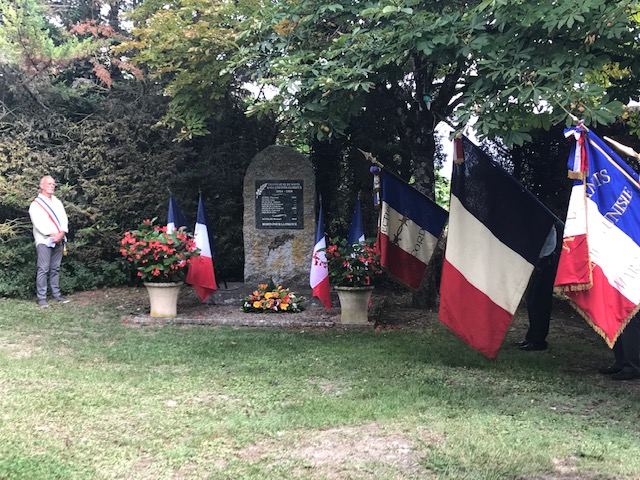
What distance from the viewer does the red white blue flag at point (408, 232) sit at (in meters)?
6.69

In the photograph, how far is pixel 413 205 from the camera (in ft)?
22.2

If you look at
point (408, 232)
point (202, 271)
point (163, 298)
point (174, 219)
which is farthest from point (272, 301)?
point (408, 232)

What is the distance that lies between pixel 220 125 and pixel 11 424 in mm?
7875

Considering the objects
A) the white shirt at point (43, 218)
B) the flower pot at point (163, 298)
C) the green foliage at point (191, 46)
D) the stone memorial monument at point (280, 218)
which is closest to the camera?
the green foliage at point (191, 46)

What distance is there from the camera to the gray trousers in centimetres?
833

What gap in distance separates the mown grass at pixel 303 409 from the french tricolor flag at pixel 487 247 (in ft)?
1.60

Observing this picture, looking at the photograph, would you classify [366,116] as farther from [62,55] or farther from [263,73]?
[62,55]

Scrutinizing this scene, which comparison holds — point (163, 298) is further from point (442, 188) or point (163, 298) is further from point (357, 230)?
point (442, 188)

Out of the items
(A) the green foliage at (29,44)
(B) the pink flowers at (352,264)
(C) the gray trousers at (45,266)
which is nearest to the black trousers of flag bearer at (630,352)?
(B) the pink flowers at (352,264)

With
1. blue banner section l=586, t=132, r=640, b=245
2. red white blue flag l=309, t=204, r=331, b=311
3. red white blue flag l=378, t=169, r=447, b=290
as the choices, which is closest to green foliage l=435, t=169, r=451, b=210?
red white blue flag l=309, t=204, r=331, b=311

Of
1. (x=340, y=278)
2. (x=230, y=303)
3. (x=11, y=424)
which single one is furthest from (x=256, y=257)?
(x=11, y=424)

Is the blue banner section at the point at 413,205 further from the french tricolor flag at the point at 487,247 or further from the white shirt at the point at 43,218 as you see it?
the white shirt at the point at 43,218

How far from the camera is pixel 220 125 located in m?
10.8

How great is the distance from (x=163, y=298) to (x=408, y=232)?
3316 millimetres
